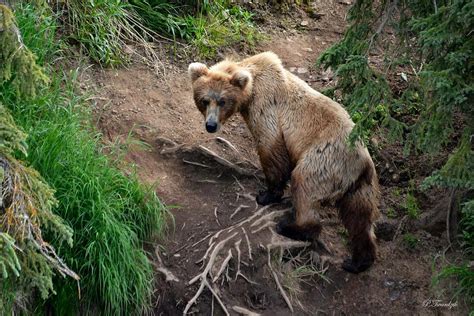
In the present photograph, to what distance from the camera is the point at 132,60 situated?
8.17 metres

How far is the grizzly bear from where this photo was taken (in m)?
6.64

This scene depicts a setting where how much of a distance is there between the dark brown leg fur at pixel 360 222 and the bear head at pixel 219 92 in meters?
1.27

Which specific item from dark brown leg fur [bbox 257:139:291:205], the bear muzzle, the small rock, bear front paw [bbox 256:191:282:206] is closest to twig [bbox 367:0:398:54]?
dark brown leg fur [bbox 257:139:291:205]

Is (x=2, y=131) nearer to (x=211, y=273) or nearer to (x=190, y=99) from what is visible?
(x=211, y=273)

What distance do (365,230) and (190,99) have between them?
241 cm

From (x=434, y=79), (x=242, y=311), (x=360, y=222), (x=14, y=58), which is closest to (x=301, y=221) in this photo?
(x=360, y=222)

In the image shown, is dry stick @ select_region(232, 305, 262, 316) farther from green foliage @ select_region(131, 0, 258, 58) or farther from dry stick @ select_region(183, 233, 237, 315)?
green foliage @ select_region(131, 0, 258, 58)

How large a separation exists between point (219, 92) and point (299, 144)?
0.85 meters

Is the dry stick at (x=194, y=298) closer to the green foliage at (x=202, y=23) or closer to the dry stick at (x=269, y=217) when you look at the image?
the dry stick at (x=269, y=217)

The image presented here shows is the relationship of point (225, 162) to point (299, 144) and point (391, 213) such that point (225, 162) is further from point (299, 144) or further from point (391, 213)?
point (391, 213)

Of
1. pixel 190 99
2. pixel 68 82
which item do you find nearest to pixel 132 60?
pixel 190 99

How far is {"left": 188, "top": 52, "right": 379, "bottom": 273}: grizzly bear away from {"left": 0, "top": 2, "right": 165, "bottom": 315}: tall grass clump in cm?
104

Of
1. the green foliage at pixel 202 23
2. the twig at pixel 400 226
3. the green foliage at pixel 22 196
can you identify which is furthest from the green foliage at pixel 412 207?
the green foliage at pixel 22 196

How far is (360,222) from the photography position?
264 inches
